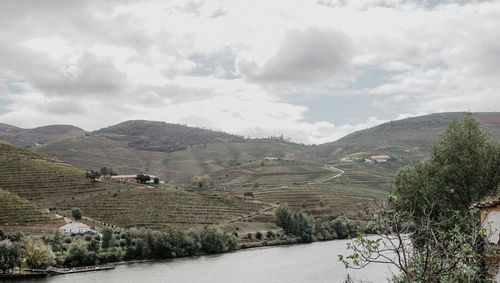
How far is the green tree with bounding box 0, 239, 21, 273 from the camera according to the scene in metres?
64.6

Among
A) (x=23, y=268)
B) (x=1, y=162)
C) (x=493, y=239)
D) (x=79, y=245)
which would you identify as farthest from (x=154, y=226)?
(x=493, y=239)

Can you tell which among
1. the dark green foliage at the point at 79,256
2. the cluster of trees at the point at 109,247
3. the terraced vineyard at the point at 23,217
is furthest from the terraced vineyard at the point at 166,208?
the dark green foliage at the point at 79,256

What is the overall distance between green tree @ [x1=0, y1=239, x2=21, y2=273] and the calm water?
6345mm

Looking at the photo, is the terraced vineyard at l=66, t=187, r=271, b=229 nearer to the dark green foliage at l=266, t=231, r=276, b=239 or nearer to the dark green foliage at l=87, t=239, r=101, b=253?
the dark green foliage at l=266, t=231, r=276, b=239

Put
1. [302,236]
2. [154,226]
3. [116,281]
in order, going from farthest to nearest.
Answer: [302,236] → [154,226] → [116,281]

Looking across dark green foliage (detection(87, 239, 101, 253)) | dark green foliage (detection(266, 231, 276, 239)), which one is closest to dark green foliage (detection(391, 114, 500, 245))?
dark green foliage (detection(87, 239, 101, 253))

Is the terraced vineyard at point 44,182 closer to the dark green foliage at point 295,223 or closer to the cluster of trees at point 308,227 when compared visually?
the dark green foliage at point 295,223

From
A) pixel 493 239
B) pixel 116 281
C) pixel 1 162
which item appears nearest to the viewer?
pixel 493 239

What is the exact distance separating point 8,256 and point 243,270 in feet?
118

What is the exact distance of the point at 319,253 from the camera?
266 feet

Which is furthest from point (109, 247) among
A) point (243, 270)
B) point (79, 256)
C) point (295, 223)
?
point (295, 223)

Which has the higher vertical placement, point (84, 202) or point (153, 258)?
point (84, 202)

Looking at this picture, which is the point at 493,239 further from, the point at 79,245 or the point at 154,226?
the point at 154,226

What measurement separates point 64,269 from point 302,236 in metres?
54.0
